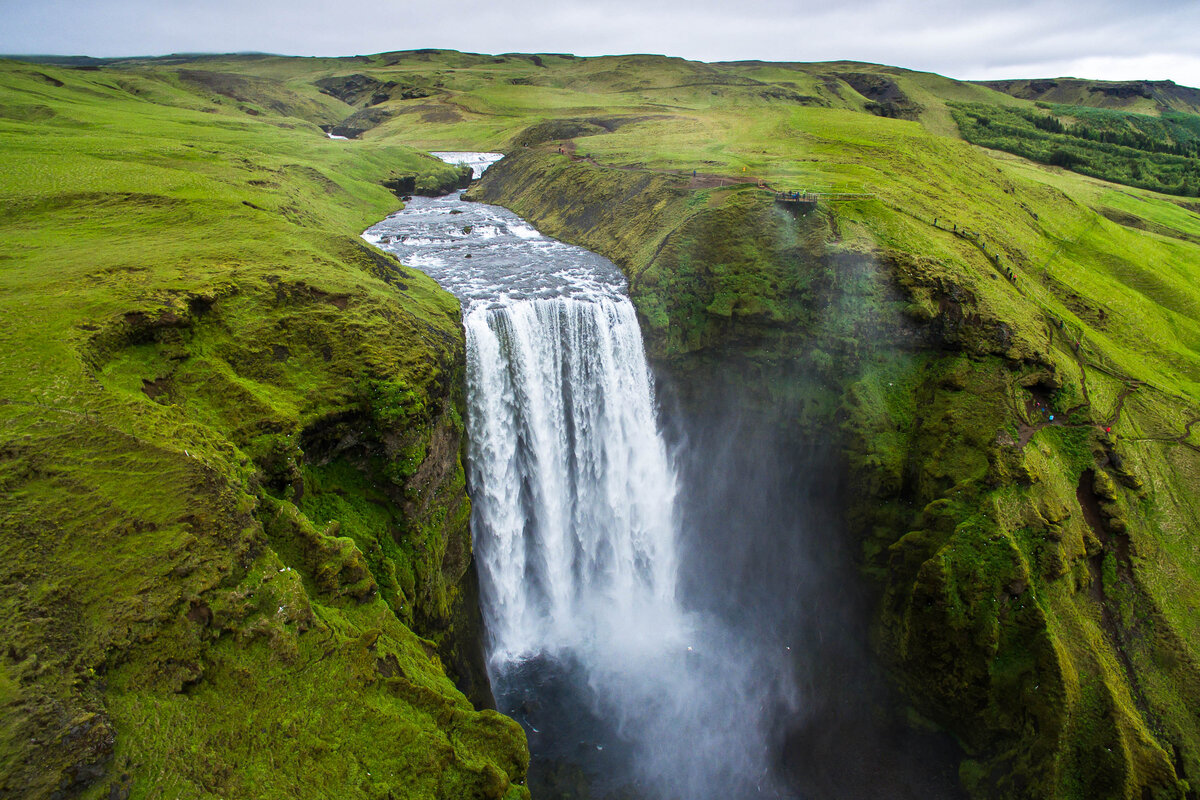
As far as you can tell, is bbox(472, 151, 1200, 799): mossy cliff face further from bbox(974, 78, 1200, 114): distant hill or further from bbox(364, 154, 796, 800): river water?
bbox(974, 78, 1200, 114): distant hill

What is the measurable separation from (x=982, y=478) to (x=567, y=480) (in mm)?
13407

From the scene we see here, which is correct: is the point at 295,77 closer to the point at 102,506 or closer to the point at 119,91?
the point at 119,91

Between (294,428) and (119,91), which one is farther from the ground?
(119,91)

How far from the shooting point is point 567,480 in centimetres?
2077

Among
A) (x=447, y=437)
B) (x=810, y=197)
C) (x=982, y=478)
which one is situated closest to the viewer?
(x=447, y=437)

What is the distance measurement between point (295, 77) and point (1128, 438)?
167 metres

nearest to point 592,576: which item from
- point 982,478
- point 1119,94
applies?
point 982,478

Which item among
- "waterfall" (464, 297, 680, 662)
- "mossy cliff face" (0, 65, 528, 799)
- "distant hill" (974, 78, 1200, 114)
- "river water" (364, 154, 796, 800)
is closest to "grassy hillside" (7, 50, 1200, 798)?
"mossy cliff face" (0, 65, 528, 799)

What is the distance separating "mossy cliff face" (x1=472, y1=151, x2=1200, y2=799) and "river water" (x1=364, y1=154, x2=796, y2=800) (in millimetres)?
3845

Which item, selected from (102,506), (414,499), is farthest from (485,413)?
(102,506)

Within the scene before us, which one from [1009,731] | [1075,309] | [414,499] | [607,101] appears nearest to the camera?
[414,499]

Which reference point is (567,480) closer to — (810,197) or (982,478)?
(982,478)

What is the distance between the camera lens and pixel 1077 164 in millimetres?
65125

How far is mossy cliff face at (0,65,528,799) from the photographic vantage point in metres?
7.30
